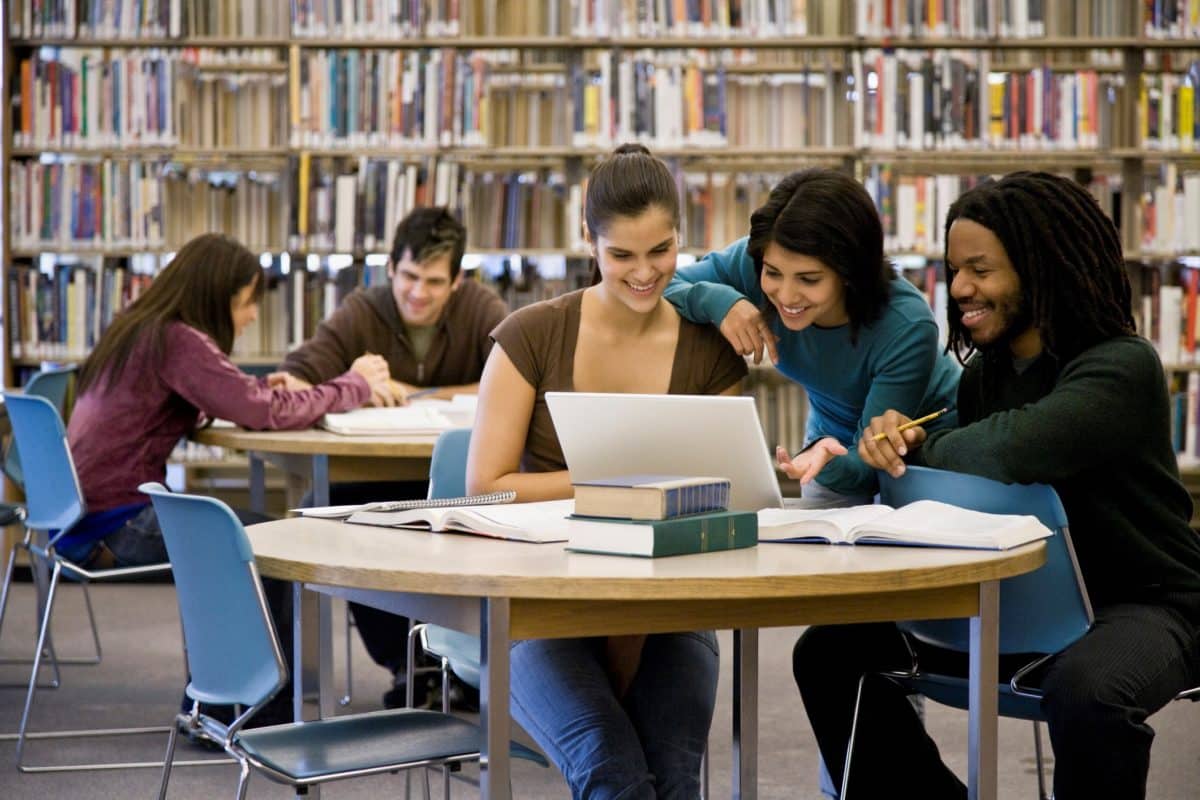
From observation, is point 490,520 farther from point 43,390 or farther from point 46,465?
point 43,390

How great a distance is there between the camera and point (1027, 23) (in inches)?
202

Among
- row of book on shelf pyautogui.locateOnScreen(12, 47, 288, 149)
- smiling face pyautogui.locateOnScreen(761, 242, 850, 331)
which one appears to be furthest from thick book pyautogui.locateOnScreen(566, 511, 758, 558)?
row of book on shelf pyautogui.locateOnScreen(12, 47, 288, 149)

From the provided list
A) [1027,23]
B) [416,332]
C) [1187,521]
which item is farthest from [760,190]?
[1187,521]

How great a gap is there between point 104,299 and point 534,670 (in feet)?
12.5

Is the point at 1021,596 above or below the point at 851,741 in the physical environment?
above

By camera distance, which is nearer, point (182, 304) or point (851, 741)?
point (851, 741)

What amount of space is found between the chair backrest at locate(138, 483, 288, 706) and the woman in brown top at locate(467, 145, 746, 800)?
1.13ft

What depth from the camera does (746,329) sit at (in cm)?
231

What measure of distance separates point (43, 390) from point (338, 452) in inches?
46.4

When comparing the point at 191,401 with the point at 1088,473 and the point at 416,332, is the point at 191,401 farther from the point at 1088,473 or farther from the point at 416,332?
the point at 1088,473

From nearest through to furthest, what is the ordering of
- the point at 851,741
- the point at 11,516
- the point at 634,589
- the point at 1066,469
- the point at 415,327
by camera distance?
the point at 634,589
the point at 1066,469
the point at 851,741
the point at 11,516
the point at 415,327

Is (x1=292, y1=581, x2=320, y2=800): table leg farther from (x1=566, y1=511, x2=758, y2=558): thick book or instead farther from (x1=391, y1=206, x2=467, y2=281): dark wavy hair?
(x1=391, y1=206, x2=467, y2=281): dark wavy hair

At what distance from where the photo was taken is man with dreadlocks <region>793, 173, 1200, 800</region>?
6.22 feet

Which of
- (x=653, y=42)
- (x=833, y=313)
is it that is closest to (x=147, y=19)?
(x=653, y=42)
